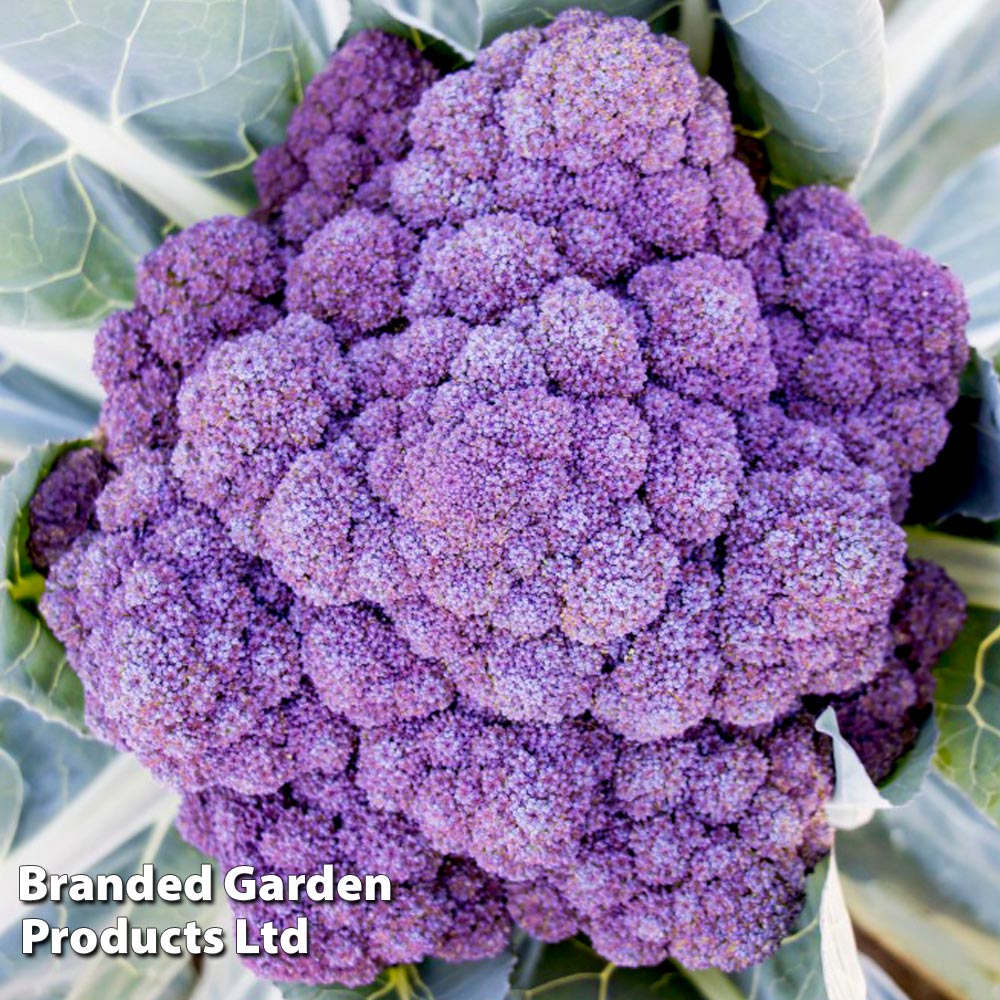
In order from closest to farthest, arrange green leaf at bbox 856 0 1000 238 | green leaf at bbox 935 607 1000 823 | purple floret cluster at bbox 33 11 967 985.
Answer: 1. purple floret cluster at bbox 33 11 967 985
2. green leaf at bbox 935 607 1000 823
3. green leaf at bbox 856 0 1000 238

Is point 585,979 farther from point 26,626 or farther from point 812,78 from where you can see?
point 812,78

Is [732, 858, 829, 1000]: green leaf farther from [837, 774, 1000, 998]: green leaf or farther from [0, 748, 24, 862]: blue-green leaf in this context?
[0, 748, 24, 862]: blue-green leaf

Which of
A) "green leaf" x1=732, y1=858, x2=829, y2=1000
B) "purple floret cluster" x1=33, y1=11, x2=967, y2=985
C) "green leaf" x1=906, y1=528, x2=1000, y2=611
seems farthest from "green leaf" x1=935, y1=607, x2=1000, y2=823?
"green leaf" x1=732, y1=858, x2=829, y2=1000

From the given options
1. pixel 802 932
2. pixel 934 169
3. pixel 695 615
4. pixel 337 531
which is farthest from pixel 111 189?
pixel 802 932

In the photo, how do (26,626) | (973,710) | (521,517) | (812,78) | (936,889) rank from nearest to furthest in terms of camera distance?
(521,517)
(812,78)
(26,626)
(973,710)
(936,889)

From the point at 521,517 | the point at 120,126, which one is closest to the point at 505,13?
the point at 120,126
